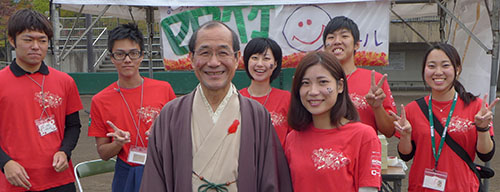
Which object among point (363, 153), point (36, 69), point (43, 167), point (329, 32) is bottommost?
point (43, 167)

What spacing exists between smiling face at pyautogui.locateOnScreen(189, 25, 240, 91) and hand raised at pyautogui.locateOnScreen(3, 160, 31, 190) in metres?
1.30

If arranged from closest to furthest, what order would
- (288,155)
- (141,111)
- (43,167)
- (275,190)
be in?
1. (275,190)
2. (288,155)
3. (43,167)
4. (141,111)

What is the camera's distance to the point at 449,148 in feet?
9.49

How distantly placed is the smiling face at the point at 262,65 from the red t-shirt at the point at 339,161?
85 cm

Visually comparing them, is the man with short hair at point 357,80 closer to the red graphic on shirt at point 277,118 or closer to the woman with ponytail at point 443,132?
the woman with ponytail at point 443,132

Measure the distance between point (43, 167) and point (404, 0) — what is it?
5.43 m

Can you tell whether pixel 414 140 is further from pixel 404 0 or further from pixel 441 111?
pixel 404 0

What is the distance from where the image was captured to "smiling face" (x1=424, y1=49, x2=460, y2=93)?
2.92 metres

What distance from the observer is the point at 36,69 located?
289 centimetres

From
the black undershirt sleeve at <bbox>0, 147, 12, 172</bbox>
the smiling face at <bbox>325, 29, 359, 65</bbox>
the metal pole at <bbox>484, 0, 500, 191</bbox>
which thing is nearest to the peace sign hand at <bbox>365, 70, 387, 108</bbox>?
the smiling face at <bbox>325, 29, 359, 65</bbox>

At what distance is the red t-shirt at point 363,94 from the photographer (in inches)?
119

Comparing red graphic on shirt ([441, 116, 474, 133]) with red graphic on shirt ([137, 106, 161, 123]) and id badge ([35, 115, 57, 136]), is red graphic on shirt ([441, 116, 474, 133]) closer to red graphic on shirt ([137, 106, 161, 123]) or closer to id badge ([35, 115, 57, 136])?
red graphic on shirt ([137, 106, 161, 123])

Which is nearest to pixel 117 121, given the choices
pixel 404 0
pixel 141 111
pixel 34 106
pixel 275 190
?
pixel 141 111

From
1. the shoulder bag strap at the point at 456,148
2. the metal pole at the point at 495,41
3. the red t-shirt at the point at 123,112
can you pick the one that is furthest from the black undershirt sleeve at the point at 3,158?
the metal pole at the point at 495,41
